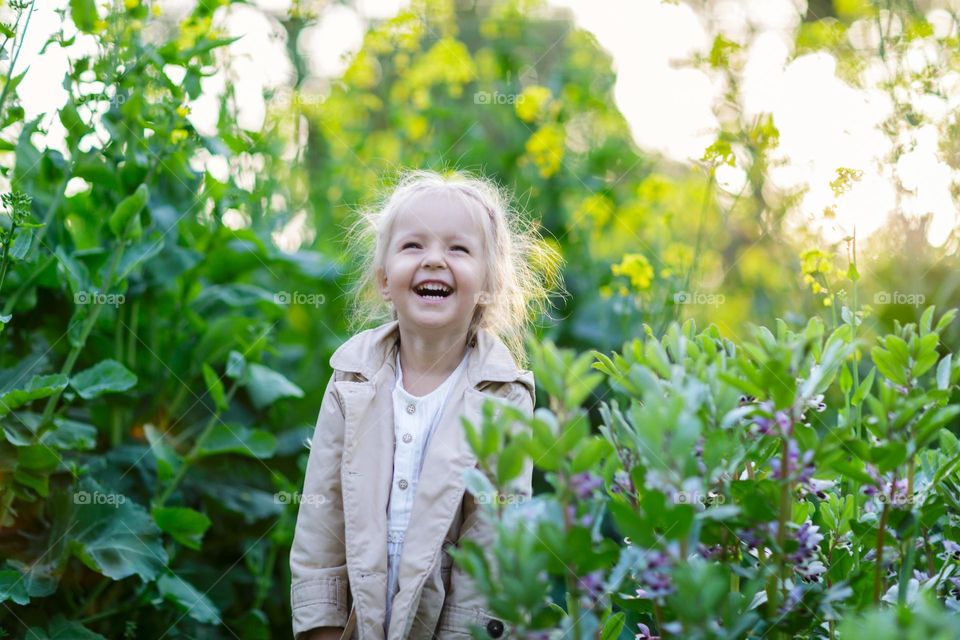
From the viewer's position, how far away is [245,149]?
239cm

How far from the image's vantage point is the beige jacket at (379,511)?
1.65 m

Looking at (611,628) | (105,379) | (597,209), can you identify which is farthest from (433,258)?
(597,209)

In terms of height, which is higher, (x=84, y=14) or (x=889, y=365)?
(x=84, y=14)

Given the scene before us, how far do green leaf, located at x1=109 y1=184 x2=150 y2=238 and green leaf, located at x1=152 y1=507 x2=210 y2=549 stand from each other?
69 centimetres

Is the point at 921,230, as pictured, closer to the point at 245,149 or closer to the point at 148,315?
the point at 245,149

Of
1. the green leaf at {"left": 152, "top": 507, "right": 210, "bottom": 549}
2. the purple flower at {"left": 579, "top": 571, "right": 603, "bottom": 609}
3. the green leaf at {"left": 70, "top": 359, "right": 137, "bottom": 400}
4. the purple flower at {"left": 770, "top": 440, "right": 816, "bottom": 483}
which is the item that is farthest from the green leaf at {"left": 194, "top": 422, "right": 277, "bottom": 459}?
the purple flower at {"left": 770, "top": 440, "right": 816, "bottom": 483}

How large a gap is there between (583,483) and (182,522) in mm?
1442

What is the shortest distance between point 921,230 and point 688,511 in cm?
196

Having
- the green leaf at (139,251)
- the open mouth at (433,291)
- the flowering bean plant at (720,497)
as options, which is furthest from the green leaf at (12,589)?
the flowering bean plant at (720,497)

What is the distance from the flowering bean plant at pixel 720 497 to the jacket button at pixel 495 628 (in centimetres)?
21

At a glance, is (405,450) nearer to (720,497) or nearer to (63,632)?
(720,497)

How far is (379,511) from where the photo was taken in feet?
5.62

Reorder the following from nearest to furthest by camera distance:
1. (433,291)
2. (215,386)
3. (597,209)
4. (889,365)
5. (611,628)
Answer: (889,365) < (611,628) < (433,291) < (215,386) < (597,209)

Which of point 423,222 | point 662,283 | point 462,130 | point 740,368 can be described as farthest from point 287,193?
point 740,368
